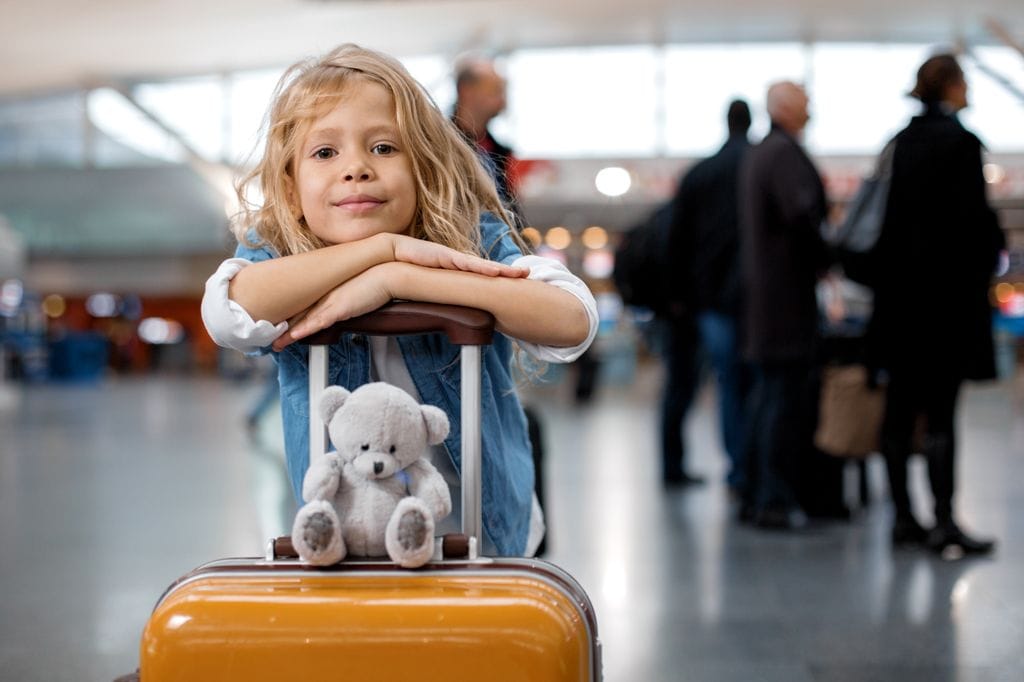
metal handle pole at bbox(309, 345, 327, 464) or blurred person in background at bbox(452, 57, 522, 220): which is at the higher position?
blurred person in background at bbox(452, 57, 522, 220)

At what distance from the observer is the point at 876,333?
3.54 meters

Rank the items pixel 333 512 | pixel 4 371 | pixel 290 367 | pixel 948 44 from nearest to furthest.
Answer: pixel 333 512 < pixel 290 367 < pixel 4 371 < pixel 948 44

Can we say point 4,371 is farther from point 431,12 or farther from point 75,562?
point 75,562

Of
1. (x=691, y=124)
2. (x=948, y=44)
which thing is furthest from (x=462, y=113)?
(x=948, y=44)

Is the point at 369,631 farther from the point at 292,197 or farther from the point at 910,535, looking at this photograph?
the point at 910,535

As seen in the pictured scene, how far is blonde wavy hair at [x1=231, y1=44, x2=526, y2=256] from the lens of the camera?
1.45 m

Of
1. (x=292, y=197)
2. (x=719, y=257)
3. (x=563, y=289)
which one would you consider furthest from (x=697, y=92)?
(x=563, y=289)

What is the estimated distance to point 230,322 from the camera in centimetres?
132

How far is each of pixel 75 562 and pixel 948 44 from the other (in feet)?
60.1

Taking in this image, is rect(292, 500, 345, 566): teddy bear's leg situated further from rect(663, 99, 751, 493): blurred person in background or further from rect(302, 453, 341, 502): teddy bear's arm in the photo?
rect(663, 99, 751, 493): blurred person in background

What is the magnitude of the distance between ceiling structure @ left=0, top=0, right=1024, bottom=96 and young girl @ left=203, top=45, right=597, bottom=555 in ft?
51.1

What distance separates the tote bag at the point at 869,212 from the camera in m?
3.54

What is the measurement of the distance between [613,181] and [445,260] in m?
16.7

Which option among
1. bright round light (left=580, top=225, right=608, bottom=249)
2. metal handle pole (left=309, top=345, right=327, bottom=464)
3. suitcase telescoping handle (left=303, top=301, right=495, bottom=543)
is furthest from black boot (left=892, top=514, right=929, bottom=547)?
bright round light (left=580, top=225, right=608, bottom=249)
